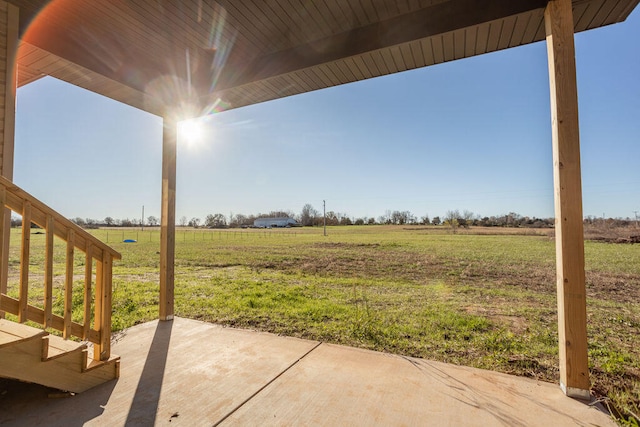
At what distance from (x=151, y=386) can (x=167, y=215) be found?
6.08 ft

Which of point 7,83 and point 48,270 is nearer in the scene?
point 48,270

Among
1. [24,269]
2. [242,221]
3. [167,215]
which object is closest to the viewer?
[24,269]

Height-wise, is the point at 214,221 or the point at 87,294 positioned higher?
the point at 214,221

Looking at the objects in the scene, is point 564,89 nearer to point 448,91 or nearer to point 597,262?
point 448,91

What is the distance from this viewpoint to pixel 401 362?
7.42ft

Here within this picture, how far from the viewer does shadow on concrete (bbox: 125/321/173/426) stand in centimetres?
156

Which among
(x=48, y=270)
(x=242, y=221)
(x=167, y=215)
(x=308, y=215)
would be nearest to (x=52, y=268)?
(x=48, y=270)

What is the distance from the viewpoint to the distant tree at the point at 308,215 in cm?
5866

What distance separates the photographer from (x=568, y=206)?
1748 mm

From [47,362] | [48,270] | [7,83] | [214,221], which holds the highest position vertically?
[7,83]

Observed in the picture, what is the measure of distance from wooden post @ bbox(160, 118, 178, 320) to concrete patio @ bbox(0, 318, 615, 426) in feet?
2.74

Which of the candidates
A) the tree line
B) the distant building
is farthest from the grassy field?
the distant building

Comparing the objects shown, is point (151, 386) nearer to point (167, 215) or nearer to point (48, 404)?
point (48, 404)

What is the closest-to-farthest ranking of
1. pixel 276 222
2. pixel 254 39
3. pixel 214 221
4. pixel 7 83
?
pixel 7 83
pixel 254 39
pixel 214 221
pixel 276 222
